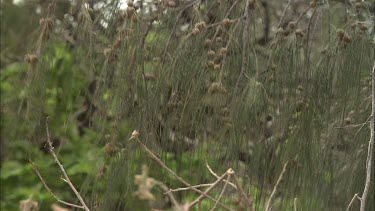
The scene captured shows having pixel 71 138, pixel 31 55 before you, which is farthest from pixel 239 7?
pixel 71 138

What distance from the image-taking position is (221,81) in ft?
6.86

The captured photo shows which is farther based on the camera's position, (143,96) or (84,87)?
(84,87)

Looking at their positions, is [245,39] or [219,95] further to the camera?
[245,39]

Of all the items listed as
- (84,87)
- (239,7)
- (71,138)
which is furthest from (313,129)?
(71,138)

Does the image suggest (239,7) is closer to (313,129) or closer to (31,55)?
(313,129)

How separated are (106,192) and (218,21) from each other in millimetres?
568

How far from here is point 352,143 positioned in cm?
250

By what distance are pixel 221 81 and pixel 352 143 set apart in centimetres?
61

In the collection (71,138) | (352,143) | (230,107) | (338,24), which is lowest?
(71,138)

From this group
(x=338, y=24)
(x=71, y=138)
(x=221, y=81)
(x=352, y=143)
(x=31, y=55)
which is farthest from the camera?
(x=71, y=138)

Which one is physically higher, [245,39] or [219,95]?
[245,39]

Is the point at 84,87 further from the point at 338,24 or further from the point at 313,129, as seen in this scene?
the point at 338,24

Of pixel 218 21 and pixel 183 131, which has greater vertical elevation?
pixel 218 21

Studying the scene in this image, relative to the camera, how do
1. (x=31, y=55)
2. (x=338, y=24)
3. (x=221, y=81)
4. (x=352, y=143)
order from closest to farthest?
(x=221, y=81), (x=31, y=55), (x=352, y=143), (x=338, y=24)
